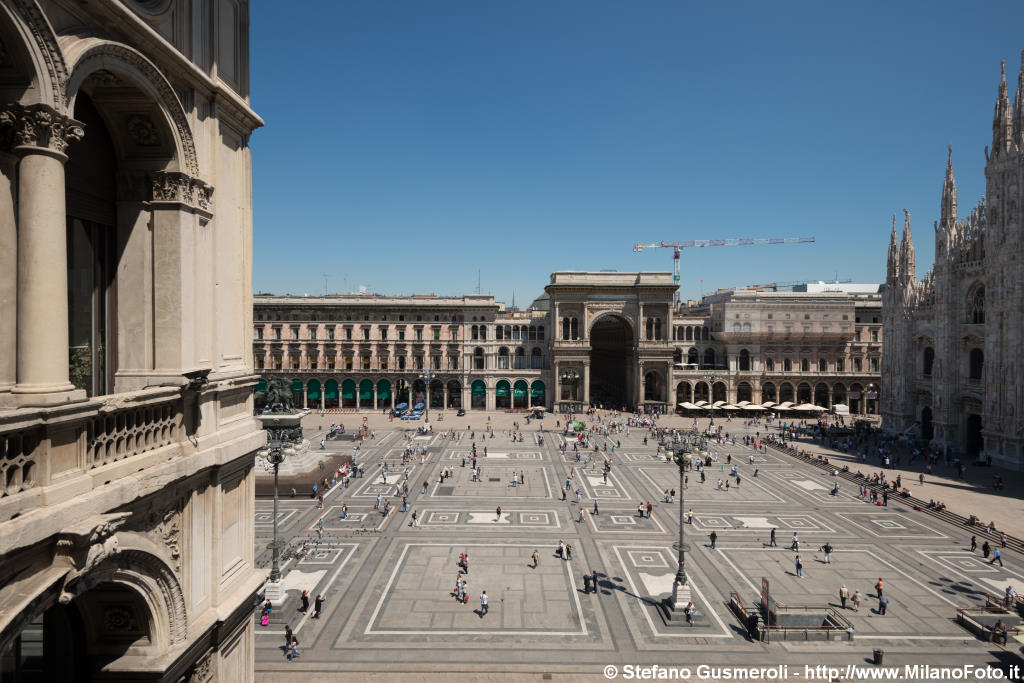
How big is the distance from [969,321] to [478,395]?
52100mm

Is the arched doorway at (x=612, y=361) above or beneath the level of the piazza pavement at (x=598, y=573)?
above

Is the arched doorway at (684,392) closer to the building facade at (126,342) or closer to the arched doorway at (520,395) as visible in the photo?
the arched doorway at (520,395)

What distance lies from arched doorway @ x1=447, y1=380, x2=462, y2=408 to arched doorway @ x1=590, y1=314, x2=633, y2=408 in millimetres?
18610

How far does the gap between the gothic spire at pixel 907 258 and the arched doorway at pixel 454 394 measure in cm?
5158

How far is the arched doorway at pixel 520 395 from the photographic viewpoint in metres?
75.3

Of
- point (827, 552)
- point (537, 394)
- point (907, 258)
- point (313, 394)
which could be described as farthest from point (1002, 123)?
point (313, 394)

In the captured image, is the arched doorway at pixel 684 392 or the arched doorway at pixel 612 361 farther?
the arched doorway at pixel 612 361

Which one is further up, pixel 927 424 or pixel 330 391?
pixel 330 391

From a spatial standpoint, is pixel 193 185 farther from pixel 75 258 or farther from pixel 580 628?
pixel 580 628

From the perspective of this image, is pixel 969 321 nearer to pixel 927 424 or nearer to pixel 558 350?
pixel 927 424

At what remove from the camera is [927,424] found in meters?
52.8

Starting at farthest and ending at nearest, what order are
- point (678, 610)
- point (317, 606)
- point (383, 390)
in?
point (383, 390) < point (678, 610) < point (317, 606)

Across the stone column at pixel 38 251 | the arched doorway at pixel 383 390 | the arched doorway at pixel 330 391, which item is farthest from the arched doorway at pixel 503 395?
the stone column at pixel 38 251

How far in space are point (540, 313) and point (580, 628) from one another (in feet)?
200
